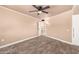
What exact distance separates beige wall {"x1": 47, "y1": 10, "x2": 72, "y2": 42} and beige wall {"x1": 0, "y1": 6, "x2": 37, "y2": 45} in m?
0.37

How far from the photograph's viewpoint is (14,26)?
241cm

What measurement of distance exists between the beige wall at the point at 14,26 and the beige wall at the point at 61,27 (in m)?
0.37

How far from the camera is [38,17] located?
2496 mm

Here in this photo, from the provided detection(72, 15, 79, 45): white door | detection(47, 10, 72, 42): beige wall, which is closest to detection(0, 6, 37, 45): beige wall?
detection(47, 10, 72, 42): beige wall

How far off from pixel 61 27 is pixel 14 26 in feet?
3.18

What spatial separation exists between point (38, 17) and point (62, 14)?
516 mm

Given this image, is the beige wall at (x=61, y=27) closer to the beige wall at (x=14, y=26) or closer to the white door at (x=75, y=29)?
the white door at (x=75, y=29)

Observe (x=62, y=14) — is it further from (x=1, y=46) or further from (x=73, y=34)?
(x=1, y=46)

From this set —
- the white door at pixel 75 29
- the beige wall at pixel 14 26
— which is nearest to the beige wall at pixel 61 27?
the white door at pixel 75 29
